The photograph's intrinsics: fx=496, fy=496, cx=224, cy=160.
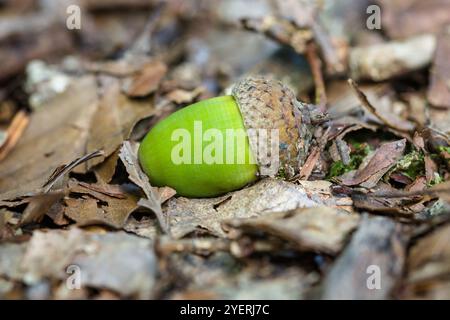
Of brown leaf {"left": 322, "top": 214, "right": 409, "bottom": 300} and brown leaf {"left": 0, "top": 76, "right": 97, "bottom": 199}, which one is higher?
brown leaf {"left": 0, "top": 76, "right": 97, "bottom": 199}

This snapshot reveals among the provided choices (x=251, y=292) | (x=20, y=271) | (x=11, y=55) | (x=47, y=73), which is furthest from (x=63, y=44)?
(x=251, y=292)

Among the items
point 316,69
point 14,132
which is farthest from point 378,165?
point 14,132

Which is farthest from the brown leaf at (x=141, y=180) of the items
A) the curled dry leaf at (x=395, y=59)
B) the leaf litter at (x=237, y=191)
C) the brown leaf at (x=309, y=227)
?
the curled dry leaf at (x=395, y=59)

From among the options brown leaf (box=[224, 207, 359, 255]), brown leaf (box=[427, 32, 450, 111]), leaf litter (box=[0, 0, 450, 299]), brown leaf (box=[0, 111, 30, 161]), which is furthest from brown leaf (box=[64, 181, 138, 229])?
brown leaf (box=[427, 32, 450, 111])

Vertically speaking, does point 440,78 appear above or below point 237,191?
above

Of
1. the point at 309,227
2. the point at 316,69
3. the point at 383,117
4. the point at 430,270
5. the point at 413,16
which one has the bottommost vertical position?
the point at 430,270

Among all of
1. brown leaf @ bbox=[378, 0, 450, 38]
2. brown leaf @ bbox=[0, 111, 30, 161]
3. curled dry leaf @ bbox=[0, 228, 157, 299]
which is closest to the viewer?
curled dry leaf @ bbox=[0, 228, 157, 299]

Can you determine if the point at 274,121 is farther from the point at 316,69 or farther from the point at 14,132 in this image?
the point at 14,132

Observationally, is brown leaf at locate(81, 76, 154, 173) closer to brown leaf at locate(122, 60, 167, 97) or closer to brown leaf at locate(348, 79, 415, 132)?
brown leaf at locate(122, 60, 167, 97)
